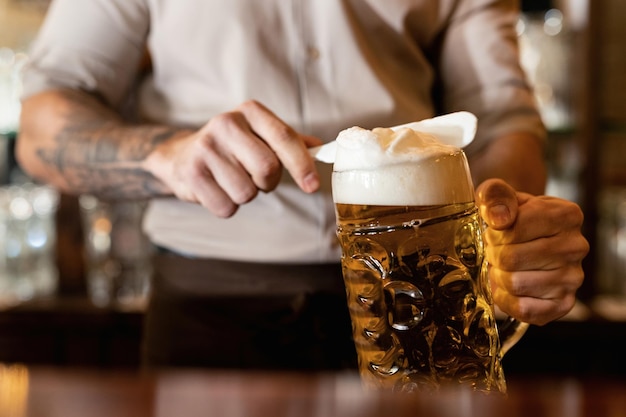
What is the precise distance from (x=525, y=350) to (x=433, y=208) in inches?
55.1

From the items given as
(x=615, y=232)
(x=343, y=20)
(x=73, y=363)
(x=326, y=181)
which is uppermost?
(x=343, y=20)

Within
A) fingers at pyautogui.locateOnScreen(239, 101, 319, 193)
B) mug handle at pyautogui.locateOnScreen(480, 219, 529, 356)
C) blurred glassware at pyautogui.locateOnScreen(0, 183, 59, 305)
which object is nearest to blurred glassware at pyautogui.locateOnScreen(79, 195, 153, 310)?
blurred glassware at pyautogui.locateOnScreen(0, 183, 59, 305)

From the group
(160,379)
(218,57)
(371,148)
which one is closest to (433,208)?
(371,148)

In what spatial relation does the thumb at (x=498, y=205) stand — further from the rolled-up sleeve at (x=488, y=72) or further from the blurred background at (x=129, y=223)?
the blurred background at (x=129, y=223)

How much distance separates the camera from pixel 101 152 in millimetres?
1229

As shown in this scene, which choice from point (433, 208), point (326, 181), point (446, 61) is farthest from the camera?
point (446, 61)

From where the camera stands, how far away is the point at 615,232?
215 cm

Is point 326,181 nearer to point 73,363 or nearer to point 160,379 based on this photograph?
point 160,379

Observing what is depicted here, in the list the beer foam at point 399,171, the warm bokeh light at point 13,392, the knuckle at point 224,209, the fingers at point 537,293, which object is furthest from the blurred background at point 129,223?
the warm bokeh light at point 13,392

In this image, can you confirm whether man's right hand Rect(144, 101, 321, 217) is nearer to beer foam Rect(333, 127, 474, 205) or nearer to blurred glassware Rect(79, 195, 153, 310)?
beer foam Rect(333, 127, 474, 205)

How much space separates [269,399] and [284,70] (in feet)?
3.11

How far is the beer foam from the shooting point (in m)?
0.70

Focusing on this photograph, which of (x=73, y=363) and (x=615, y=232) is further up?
(x=615, y=232)

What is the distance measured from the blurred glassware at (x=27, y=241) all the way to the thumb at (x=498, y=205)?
5.60 ft
